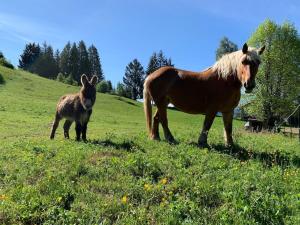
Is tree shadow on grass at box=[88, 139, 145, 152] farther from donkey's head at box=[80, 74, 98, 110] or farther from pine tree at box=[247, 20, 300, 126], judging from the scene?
pine tree at box=[247, 20, 300, 126]

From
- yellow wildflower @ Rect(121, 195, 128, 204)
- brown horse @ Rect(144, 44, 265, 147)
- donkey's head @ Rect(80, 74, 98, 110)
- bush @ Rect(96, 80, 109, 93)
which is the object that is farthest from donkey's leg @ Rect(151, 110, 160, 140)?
bush @ Rect(96, 80, 109, 93)

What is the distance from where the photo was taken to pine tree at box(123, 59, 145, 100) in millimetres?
132500

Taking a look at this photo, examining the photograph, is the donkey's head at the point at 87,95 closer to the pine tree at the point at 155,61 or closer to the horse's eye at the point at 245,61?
the horse's eye at the point at 245,61

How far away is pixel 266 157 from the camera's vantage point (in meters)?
10.1

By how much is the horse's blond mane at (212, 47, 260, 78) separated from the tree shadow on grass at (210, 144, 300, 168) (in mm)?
1985

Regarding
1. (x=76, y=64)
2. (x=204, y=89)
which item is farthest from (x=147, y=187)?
(x=76, y=64)

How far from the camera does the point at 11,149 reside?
37.3ft

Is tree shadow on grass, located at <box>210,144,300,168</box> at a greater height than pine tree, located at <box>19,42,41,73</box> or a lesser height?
lesser

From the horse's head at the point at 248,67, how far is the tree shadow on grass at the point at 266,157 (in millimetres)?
1581

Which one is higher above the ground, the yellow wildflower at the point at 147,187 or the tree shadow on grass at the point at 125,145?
the tree shadow on grass at the point at 125,145

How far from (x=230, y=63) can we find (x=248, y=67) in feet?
3.68

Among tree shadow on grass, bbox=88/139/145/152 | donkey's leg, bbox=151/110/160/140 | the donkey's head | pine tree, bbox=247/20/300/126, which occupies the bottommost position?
tree shadow on grass, bbox=88/139/145/152

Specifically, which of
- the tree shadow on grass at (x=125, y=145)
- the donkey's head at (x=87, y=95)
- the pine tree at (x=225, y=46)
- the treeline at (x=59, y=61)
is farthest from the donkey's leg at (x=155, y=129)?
the treeline at (x=59, y=61)

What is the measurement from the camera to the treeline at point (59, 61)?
12413 cm
